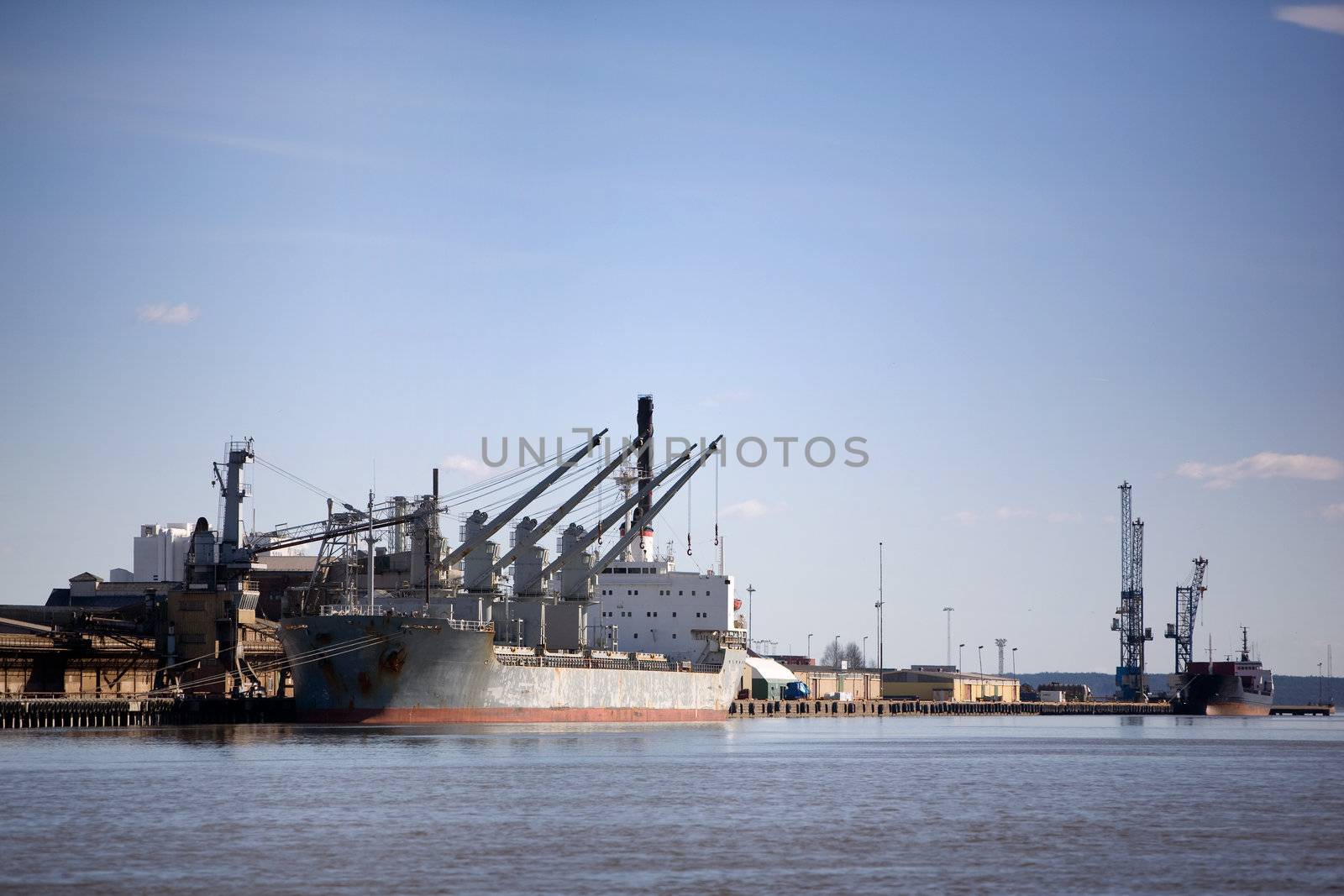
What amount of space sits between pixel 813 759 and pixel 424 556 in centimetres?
2492

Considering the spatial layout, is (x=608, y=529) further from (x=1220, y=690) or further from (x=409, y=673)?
(x=1220, y=690)

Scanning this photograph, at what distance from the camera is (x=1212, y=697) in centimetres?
13862

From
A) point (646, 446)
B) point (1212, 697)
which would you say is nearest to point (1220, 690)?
point (1212, 697)

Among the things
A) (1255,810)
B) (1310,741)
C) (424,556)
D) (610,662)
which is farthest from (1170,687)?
(1255,810)

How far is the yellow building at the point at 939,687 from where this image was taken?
144250 mm

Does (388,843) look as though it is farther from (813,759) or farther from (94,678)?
(94,678)

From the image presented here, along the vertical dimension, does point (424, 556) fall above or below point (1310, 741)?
above

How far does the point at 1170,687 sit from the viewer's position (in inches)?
5674

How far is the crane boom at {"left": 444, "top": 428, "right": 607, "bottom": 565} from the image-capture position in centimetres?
7019

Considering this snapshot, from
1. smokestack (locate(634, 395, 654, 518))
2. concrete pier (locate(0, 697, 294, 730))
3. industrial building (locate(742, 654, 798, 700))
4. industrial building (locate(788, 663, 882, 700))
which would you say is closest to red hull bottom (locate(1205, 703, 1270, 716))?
industrial building (locate(788, 663, 882, 700))

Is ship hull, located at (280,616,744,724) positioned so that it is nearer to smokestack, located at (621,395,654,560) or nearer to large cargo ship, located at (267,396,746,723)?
large cargo ship, located at (267,396,746,723)

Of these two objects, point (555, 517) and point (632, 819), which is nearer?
point (632, 819)

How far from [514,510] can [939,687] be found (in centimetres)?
8045

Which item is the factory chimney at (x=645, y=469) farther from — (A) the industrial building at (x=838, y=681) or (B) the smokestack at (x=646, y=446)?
(A) the industrial building at (x=838, y=681)
